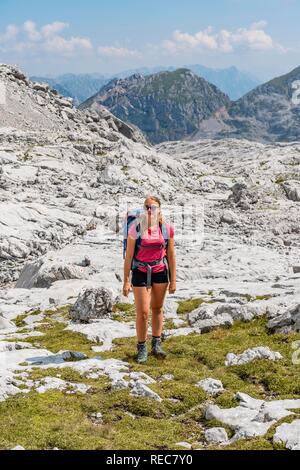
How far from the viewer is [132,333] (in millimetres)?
20125

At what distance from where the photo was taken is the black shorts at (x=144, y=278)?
1499 cm

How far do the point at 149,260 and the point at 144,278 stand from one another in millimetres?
579

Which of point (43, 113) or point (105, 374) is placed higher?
point (43, 113)

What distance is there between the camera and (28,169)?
66.7m

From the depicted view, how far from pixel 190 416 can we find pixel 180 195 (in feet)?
201

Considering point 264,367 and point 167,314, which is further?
point 167,314

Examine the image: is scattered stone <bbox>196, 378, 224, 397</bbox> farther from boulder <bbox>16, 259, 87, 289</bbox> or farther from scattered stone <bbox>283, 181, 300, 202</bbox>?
scattered stone <bbox>283, 181, 300, 202</bbox>

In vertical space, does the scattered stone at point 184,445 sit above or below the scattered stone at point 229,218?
below

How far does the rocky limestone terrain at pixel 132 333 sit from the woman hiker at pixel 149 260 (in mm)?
2103

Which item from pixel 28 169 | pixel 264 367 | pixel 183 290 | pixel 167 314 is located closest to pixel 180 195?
pixel 28 169

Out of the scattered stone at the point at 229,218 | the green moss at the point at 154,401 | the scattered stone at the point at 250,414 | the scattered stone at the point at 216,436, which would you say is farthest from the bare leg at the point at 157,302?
the scattered stone at the point at 229,218

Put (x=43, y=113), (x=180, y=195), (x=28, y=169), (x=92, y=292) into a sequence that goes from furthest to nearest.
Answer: (x=43, y=113)
(x=180, y=195)
(x=28, y=169)
(x=92, y=292)

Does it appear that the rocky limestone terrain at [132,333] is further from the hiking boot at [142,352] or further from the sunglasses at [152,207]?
the sunglasses at [152,207]

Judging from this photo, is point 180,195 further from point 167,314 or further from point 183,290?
point 167,314
